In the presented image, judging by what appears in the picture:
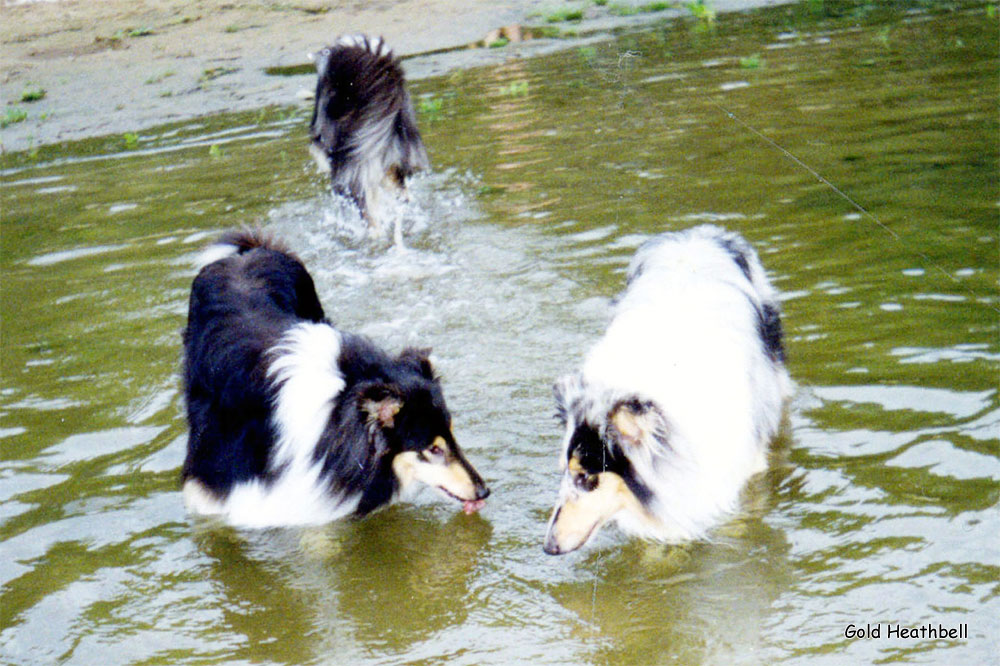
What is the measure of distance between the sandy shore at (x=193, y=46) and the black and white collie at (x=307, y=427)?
27.3 ft

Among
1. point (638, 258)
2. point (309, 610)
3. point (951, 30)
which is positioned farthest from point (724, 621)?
point (951, 30)

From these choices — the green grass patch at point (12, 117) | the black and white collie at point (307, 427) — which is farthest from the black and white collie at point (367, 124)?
the green grass patch at point (12, 117)

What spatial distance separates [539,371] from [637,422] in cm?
180

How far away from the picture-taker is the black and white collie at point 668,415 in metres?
3.83

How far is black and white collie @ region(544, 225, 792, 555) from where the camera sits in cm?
383

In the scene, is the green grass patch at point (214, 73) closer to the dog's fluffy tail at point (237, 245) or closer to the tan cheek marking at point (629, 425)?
the dog's fluffy tail at point (237, 245)

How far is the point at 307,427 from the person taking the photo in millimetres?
4344

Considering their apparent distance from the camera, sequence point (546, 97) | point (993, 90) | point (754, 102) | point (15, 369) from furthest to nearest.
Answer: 1. point (546, 97)
2. point (754, 102)
3. point (993, 90)
4. point (15, 369)

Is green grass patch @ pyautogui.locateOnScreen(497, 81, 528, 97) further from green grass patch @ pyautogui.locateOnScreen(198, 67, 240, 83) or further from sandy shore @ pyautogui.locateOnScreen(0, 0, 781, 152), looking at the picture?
green grass patch @ pyautogui.locateOnScreen(198, 67, 240, 83)

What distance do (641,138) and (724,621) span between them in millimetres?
6293

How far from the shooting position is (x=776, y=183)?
791 centimetres

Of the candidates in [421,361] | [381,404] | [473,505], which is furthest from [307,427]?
[473,505]

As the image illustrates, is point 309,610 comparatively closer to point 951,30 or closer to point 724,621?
point 724,621

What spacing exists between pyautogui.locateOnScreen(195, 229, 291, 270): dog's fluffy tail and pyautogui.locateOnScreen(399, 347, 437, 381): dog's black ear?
111 cm
